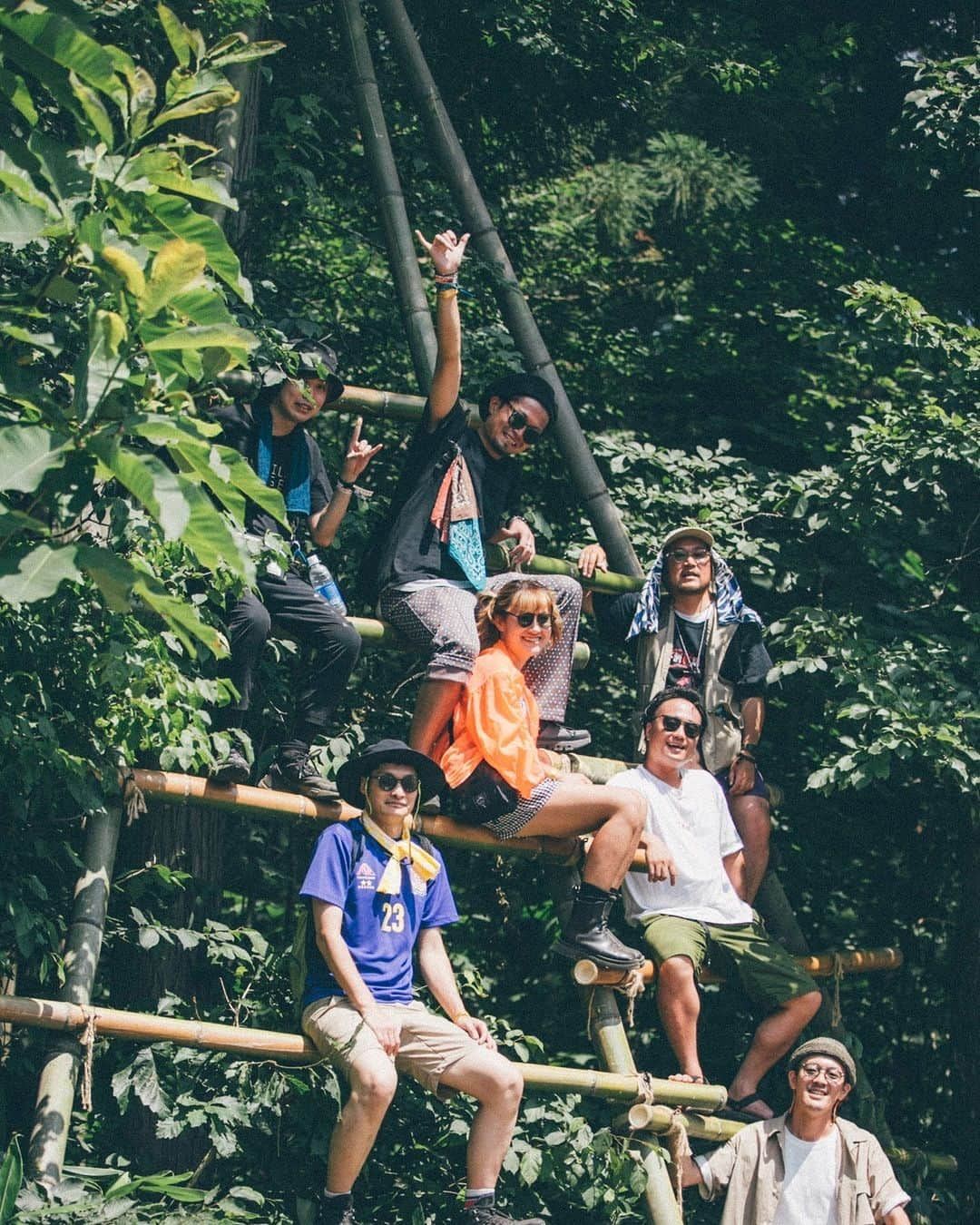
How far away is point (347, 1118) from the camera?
4.97m

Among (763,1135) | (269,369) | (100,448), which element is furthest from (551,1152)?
(100,448)

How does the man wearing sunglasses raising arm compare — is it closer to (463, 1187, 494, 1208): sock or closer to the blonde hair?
the blonde hair

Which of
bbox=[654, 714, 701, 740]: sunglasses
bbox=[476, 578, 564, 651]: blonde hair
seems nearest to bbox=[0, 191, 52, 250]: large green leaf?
bbox=[476, 578, 564, 651]: blonde hair

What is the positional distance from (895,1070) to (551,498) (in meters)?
3.25

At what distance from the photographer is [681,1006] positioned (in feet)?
Answer: 19.9

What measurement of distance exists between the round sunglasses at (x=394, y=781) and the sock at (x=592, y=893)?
77 cm

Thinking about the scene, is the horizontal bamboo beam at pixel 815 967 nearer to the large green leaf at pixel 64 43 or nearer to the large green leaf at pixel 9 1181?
the large green leaf at pixel 9 1181

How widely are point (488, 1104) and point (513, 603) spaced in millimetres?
1736

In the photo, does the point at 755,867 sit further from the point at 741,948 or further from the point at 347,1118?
the point at 347,1118

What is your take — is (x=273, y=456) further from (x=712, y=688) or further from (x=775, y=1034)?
(x=775, y=1034)

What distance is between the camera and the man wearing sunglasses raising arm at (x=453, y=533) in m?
5.87

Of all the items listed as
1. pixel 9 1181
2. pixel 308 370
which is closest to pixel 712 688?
pixel 308 370

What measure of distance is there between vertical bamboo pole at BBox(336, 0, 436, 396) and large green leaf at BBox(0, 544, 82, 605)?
3868mm

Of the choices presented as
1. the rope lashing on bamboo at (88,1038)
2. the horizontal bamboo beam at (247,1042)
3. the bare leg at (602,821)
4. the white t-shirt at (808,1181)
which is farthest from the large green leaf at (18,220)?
the white t-shirt at (808,1181)
